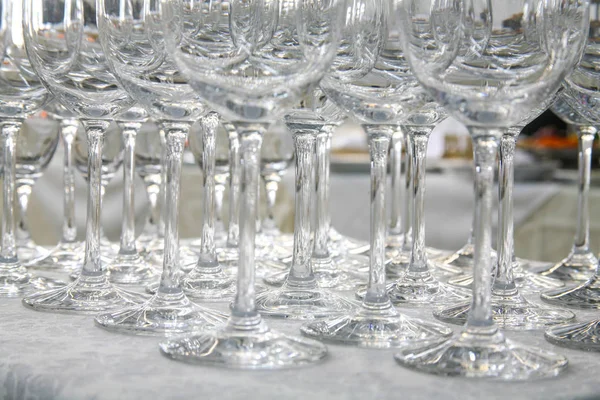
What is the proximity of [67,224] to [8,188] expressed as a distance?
0.75 ft

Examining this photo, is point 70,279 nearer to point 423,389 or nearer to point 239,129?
point 239,129

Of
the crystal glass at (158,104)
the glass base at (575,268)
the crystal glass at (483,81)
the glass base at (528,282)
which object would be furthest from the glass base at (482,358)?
the glass base at (575,268)

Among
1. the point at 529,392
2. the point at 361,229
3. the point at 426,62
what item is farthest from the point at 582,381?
the point at 361,229

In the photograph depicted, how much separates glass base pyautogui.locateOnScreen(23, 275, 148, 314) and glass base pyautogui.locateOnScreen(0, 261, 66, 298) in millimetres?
58

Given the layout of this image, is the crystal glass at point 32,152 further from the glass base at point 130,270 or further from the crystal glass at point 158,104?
the crystal glass at point 158,104

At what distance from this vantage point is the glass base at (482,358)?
0.70 metres

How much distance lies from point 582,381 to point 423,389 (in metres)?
0.12

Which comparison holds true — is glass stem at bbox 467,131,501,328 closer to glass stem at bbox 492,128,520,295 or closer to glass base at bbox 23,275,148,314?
glass stem at bbox 492,128,520,295

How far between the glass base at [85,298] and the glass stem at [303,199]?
16 cm

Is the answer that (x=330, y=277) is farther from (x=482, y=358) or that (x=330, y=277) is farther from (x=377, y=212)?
(x=482, y=358)

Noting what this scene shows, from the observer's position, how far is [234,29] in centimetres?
75

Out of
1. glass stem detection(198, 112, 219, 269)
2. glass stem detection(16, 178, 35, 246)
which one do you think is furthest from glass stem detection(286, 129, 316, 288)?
glass stem detection(16, 178, 35, 246)

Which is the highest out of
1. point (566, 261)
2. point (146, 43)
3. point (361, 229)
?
point (146, 43)

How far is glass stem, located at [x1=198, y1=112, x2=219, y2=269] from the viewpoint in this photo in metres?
1.03
